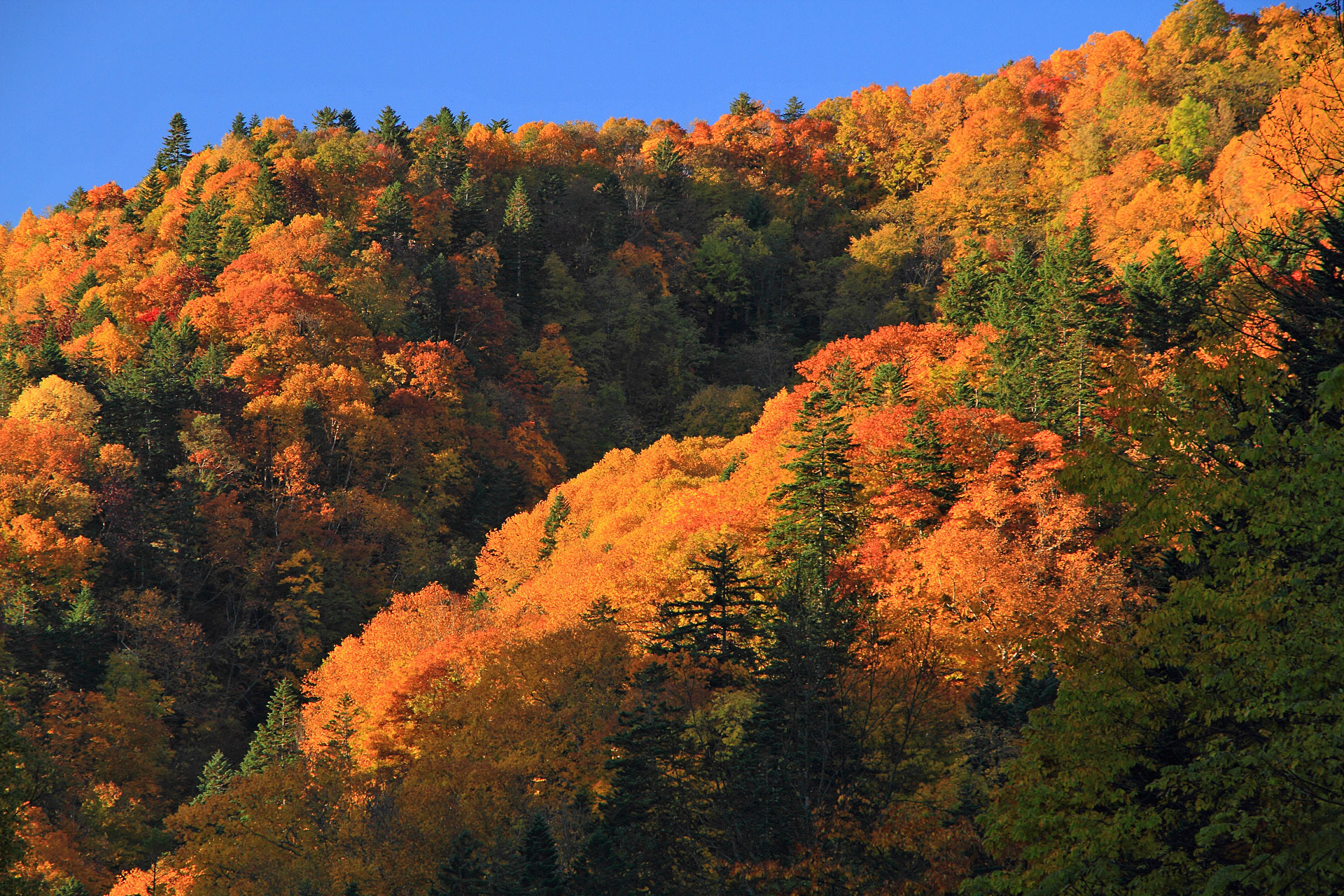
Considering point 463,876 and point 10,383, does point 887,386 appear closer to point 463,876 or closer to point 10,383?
point 463,876

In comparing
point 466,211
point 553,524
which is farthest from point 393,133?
point 553,524

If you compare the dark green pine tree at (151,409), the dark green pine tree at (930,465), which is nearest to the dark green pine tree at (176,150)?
the dark green pine tree at (151,409)

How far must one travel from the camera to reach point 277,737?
4706cm

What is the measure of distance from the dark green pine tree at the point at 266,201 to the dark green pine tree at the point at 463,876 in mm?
68423

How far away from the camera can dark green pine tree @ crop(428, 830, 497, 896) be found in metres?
24.8

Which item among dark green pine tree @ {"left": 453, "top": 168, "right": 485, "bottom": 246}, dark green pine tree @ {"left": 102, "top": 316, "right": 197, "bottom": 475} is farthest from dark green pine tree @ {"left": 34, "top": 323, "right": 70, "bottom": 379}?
dark green pine tree @ {"left": 453, "top": 168, "right": 485, "bottom": 246}

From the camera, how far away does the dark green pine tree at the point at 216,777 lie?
143 ft

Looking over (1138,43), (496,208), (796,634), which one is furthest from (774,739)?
(1138,43)

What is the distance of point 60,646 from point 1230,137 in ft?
265

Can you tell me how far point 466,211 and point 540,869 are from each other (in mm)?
74654

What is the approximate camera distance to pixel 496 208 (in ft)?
321

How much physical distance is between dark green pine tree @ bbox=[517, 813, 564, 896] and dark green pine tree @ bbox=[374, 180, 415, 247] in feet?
218

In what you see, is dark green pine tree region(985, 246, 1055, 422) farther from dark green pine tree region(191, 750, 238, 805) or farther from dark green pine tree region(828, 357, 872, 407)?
dark green pine tree region(191, 750, 238, 805)

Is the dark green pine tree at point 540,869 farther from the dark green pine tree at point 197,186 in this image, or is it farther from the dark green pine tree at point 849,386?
the dark green pine tree at point 197,186
